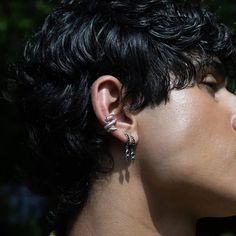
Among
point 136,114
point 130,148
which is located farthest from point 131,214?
point 136,114

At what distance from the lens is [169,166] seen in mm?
2244

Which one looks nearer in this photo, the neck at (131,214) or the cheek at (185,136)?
the cheek at (185,136)

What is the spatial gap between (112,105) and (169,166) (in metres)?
0.26

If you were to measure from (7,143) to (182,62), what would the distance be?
2523 millimetres

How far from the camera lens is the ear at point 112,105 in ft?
7.59

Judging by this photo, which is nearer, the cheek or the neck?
the cheek

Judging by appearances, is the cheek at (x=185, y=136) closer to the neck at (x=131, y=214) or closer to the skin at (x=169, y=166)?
the skin at (x=169, y=166)

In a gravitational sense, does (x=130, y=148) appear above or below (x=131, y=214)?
above

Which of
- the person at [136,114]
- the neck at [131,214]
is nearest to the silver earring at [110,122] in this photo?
the person at [136,114]

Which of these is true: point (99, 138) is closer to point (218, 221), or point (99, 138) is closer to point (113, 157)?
point (113, 157)

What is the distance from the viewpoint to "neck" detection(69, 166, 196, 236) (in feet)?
7.70

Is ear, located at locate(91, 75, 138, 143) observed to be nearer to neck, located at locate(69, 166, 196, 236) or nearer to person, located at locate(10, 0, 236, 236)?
person, located at locate(10, 0, 236, 236)

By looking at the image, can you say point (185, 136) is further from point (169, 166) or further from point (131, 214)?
point (131, 214)

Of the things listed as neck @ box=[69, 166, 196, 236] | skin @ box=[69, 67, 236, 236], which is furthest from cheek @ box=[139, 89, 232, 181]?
neck @ box=[69, 166, 196, 236]
